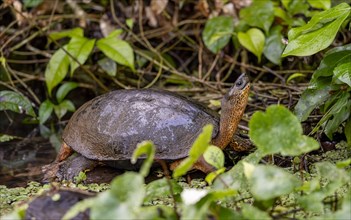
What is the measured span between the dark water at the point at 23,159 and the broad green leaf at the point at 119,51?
73 cm

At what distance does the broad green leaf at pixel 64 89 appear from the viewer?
3986mm

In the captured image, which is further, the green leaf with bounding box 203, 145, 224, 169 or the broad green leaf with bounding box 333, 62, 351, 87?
the broad green leaf with bounding box 333, 62, 351, 87

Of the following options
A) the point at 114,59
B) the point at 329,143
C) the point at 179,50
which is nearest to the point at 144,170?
the point at 329,143

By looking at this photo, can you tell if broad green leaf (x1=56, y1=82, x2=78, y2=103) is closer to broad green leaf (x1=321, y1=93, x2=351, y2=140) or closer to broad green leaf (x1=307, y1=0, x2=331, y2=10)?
broad green leaf (x1=307, y1=0, x2=331, y2=10)

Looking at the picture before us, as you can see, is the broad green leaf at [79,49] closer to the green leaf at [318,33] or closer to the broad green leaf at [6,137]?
the broad green leaf at [6,137]

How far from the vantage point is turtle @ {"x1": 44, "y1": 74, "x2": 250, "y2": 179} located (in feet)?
8.06

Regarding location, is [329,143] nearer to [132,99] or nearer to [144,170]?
[132,99]

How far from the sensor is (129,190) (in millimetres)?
1389

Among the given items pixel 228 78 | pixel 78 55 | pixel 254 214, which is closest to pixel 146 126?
pixel 254 214

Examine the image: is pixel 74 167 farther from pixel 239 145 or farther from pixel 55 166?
pixel 239 145

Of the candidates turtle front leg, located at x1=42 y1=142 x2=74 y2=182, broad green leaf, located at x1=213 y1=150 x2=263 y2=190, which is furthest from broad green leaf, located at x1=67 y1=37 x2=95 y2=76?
broad green leaf, located at x1=213 y1=150 x2=263 y2=190

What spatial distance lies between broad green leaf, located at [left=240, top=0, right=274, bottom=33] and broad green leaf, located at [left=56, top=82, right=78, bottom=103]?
1.27m

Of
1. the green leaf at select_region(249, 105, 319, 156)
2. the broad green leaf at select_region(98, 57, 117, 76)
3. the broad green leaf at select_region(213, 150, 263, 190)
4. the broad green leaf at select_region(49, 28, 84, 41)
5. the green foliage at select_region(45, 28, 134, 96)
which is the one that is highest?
the green leaf at select_region(249, 105, 319, 156)

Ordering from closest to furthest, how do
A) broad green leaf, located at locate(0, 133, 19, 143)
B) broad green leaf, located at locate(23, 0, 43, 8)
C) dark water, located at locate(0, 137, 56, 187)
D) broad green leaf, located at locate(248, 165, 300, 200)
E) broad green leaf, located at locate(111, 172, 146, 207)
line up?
broad green leaf, located at locate(111, 172, 146, 207) < broad green leaf, located at locate(248, 165, 300, 200) < dark water, located at locate(0, 137, 56, 187) < broad green leaf, located at locate(0, 133, 19, 143) < broad green leaf, located at locate(23, 0, 43, 8)
